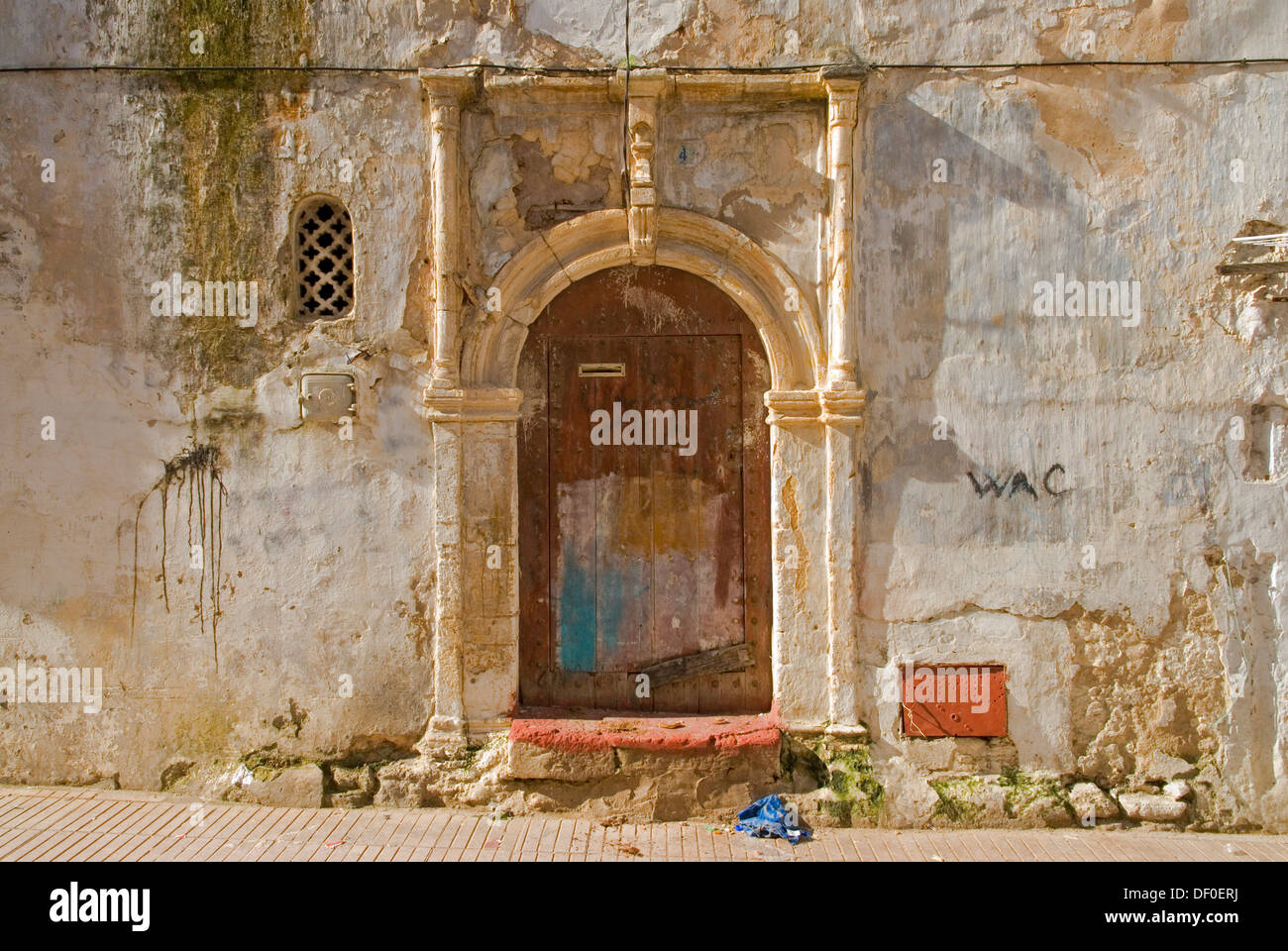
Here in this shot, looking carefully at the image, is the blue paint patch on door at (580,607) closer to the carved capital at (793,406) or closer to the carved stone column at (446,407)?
the carved stone column at (446,407)

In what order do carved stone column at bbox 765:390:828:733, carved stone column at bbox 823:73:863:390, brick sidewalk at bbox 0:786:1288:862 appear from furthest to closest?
1. carved stone column at bbox 765:390:828:733
2. carved stone column at bbox 823:73:863:390
3. brick sidewalk at bbox 0:786:1288:862

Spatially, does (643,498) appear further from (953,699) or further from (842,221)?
(953,699)

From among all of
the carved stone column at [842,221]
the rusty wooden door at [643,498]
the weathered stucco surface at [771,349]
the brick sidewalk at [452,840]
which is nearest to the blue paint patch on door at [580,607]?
the rusty wooden door at [643,498]

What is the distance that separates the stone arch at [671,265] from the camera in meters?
5.40

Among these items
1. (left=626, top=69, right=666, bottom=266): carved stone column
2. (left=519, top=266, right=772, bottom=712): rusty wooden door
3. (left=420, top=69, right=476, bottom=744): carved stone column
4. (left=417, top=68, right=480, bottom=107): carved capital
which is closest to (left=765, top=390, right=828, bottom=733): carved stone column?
(left=519, top=266, right=772, bottom=712): rusty wooden door

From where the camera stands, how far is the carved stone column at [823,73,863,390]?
5289 mm

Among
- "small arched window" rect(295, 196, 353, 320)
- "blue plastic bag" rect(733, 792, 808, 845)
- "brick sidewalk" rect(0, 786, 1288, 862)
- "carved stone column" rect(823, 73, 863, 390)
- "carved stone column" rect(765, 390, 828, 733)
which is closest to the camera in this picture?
"brick sidewalk" rect(0, 786, 1288, 862)

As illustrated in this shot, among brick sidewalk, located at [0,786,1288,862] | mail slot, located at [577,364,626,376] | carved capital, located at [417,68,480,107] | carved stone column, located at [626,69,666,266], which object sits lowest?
brick sidewalk, located at [0,786,1288,862]

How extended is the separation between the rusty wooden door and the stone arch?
0.16 metres

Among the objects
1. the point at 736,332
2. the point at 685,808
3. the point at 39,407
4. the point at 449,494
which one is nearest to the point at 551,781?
the point at 685,808

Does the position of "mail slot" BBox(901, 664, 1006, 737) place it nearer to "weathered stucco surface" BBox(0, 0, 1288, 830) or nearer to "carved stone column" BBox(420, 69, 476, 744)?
"weathered stucco surface" BBox(0, 0, 1288, 830)

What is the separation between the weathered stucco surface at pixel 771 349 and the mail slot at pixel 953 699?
77 mm

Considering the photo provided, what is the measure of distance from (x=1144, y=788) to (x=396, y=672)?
4.05m

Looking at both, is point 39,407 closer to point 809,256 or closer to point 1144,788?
point 809,256
